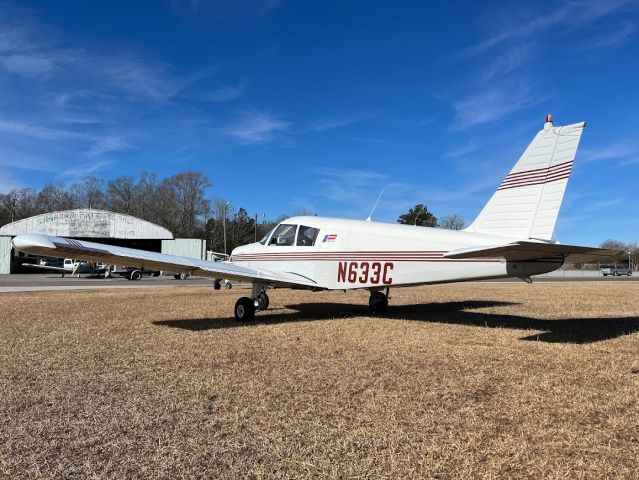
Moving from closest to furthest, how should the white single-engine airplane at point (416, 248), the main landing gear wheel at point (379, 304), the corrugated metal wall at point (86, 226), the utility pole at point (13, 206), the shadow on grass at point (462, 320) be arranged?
the white single-engine airplane at point (416, 248)
the shadow on grass at point (462, 320)
the main landing gear wheel at point (379, 304)
the corrugated metal wall at point (86, 226)
the utility pole at point (13, 206)

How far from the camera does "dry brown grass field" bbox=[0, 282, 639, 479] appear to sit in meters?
2.99

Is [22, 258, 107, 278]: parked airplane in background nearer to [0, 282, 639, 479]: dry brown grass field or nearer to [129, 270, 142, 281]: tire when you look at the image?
[129, 270, 142, 281]: tire

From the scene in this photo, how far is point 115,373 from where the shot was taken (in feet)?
17.3

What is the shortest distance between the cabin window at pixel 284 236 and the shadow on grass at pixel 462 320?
→ 1741 millimetres

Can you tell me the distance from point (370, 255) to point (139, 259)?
4.54m

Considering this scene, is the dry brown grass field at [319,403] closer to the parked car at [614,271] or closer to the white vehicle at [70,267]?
the white vehicle at [70,267]

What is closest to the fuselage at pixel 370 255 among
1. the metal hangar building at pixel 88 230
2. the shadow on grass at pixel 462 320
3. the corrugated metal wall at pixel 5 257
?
the shadow on grass at pixel 462 320

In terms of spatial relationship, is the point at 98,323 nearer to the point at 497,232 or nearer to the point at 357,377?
the point at 357,377

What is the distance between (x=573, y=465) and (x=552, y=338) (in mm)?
5076

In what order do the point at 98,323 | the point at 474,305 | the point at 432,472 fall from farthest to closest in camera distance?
1. the point at 474,305
2. the point at 98,323
3. the point at 432,472

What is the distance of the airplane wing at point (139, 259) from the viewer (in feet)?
24.3

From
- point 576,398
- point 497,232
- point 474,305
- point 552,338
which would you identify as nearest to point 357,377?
point 576,398

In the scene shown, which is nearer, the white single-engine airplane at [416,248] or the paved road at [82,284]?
the white single-engine airplane at [416,248]

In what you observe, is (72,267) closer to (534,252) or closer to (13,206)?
(534,252)
